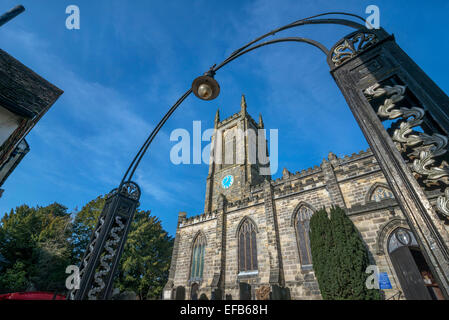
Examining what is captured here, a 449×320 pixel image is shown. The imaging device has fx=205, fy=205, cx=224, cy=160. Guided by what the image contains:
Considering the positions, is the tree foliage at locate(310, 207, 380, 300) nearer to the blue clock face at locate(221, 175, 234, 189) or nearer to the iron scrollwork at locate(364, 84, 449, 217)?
the iron scrollwork at locate(364, 84, 449, 217)

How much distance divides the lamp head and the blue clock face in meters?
20.1

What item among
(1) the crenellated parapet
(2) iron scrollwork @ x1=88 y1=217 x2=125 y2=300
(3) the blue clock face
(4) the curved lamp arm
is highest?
(3) the blue clock face

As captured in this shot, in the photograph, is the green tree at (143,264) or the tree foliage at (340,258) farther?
the green tree at (143,264)

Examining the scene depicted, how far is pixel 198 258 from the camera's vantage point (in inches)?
646

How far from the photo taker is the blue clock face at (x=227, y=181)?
78.0 feet

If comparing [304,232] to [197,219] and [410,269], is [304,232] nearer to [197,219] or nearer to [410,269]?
[410,269]

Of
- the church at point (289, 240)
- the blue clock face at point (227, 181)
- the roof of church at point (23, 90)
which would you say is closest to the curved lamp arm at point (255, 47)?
the church at point (289, 240)

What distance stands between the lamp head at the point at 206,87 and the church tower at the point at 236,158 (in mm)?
18431

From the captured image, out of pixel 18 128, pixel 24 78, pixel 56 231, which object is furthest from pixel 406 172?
pixel 56 231

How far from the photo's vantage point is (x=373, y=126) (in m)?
1.49

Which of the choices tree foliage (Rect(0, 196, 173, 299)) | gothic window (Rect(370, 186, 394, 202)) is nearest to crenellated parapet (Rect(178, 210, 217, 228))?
tree foliage (Rect(0, 196, 173, 299))

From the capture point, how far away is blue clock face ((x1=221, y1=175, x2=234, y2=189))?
23766 mm

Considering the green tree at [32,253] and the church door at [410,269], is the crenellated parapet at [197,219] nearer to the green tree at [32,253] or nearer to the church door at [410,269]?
the church door at [410,269]
